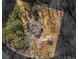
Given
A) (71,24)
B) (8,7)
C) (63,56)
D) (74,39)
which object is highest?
(8,7)

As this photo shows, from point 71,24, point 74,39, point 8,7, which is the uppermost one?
point 8,7

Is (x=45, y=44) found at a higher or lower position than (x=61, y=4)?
lower

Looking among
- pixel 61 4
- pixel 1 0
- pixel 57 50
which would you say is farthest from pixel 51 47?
pixel 1 0

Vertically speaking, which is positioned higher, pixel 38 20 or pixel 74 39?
pixel 38 20

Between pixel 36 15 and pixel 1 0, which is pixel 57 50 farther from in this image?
pixel 1 0

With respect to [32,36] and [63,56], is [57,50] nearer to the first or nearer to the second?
[63,56]

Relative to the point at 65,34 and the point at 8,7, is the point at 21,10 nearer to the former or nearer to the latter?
the point at 8,7

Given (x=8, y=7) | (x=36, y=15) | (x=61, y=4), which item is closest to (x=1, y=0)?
(x=8, y=7)
